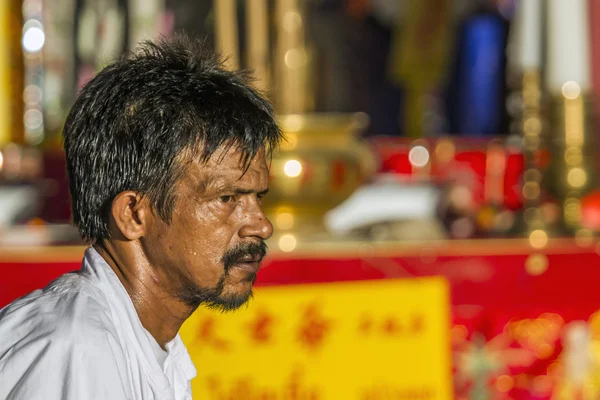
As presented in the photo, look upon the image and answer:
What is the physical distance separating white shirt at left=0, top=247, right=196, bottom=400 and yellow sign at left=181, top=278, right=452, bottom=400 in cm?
113

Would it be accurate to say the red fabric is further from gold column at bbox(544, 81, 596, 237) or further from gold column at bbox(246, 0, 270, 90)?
gold column at bbox(246, 0, 270, 90)

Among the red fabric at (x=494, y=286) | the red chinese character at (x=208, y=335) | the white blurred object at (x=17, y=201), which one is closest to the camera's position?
the red chinese character at (x=208, y=335)

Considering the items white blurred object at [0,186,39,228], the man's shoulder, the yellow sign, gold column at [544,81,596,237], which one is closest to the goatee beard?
the man's shoulder

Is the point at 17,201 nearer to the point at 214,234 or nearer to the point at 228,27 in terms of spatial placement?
the point at 228,27

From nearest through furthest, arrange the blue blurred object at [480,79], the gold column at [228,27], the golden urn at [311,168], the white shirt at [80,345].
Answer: the white shirt at [80,345] < the golden urn at [311,168] < the gold column at [228,27] < the blue blurred object at [480,79]

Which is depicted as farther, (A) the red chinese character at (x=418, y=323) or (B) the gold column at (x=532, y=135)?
(B) the gold column at (x=532, y=135)

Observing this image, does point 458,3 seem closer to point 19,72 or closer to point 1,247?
point 19,72

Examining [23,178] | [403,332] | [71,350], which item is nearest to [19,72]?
[23,178]

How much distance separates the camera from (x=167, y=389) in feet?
3.76

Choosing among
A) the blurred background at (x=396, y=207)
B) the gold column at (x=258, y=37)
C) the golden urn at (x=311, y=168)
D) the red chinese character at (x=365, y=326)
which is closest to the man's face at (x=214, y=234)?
the blurred background at (x=396, y=207)

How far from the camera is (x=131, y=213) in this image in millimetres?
1159

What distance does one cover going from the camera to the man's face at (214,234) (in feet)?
3.80

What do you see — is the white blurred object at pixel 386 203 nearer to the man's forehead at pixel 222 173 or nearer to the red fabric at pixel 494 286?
the red fabric at pixel 494 286

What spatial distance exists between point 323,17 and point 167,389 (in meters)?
3.28
